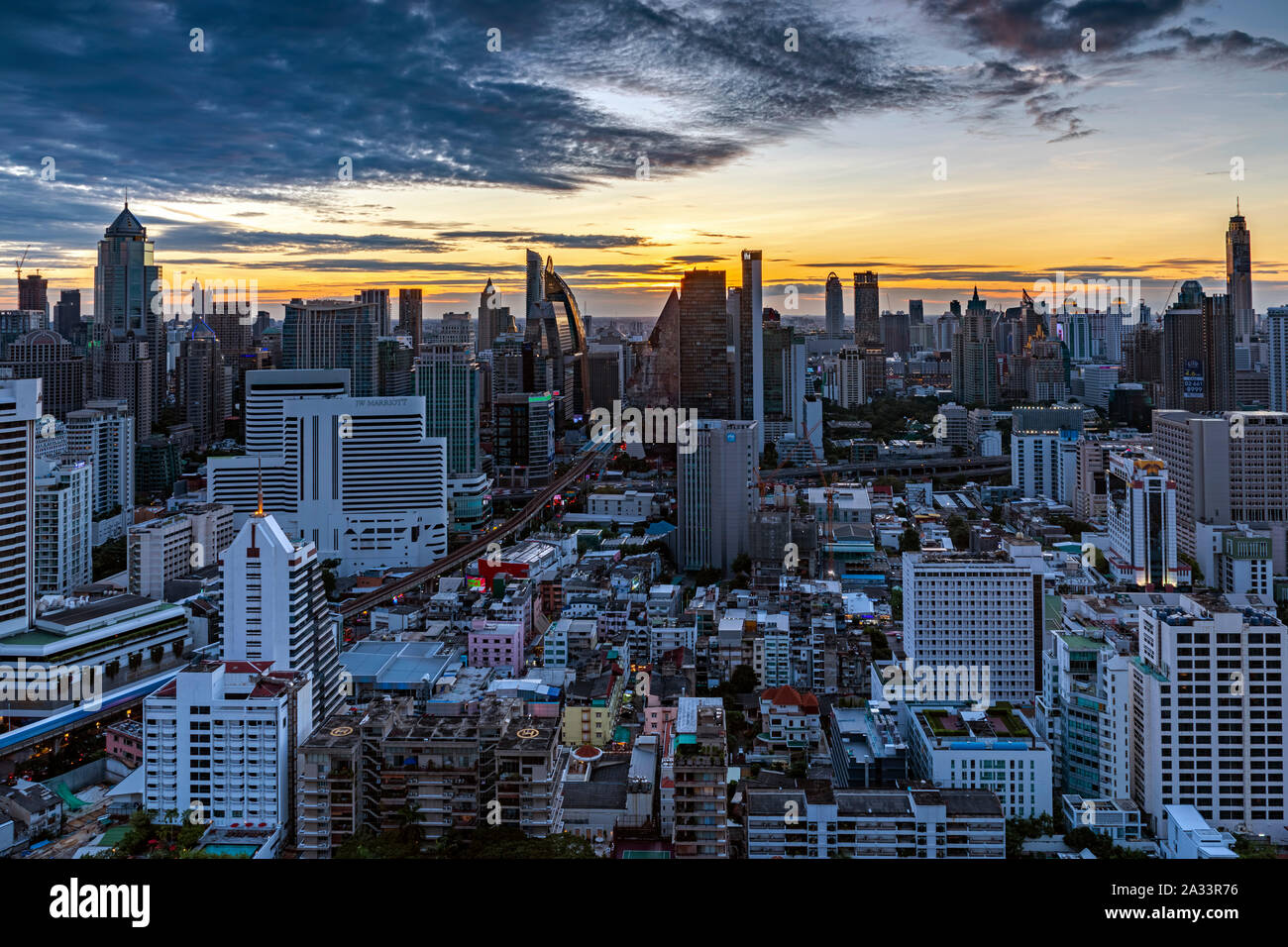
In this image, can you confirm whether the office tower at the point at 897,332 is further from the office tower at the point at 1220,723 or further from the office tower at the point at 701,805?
the office tower at the point at 701,805

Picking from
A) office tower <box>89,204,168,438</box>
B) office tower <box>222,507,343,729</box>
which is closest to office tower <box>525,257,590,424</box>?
office tower <box>89,204,168,438</box>

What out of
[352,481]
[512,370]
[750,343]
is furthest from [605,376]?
[352,481]

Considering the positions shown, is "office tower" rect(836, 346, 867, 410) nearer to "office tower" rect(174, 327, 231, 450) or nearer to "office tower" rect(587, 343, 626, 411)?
"office tower" rect(587, 343, 626, 411)

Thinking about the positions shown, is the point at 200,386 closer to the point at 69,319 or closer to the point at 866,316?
the point at 69,319

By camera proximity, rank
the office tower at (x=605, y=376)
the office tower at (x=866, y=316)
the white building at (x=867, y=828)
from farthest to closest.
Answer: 1. the office tower at (x=866, y=316)
2. the office tower at (x=605, y=376)
3. the white building at (x=867, y=828)

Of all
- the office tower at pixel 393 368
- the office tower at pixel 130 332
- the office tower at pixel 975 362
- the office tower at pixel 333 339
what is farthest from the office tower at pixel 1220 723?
the office tower at pixel 975 362

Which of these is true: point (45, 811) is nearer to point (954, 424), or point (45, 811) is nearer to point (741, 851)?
point (741, 851)
